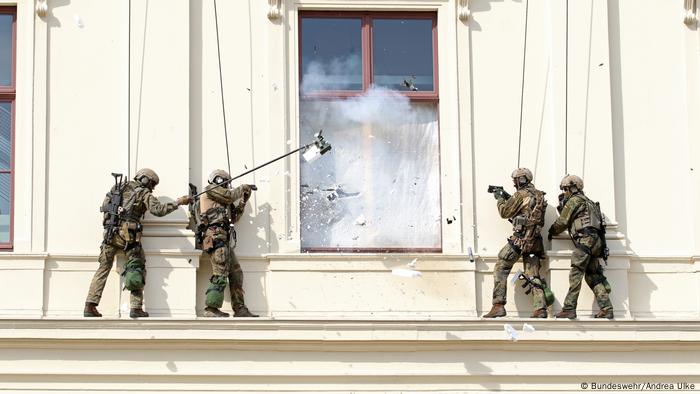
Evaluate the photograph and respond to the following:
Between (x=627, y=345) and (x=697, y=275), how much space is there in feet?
4.11

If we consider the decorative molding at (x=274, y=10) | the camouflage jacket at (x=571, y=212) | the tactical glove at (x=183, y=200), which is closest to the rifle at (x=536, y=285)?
the camouflage jacket at (x=571, y=212)

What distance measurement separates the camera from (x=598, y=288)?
52.1 ft

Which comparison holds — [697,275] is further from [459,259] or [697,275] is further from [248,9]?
[248,9]

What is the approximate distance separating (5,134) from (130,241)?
1932mm

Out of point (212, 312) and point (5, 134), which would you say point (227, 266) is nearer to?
point (212, 312)

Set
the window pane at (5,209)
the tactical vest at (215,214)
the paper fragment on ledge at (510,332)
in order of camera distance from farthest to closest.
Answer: the window pane at (5,209) → the tactical vest at (215,214) → the paper fragment on ledge at (510,332)

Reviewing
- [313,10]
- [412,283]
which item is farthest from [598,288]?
[313,10]

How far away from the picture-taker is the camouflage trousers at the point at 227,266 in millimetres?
15703

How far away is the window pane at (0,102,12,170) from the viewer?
1636 cm

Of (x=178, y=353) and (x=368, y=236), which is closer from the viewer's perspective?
(x=178, y=353)

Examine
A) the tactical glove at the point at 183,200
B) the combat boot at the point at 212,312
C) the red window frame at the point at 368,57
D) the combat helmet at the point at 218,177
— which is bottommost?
the combat boot at the point at 212,312

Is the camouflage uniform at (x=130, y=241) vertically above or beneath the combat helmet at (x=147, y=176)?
beneath

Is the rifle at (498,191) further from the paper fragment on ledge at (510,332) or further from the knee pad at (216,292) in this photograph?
the knee pad at (216,292)

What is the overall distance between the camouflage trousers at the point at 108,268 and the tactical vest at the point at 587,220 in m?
4.29
